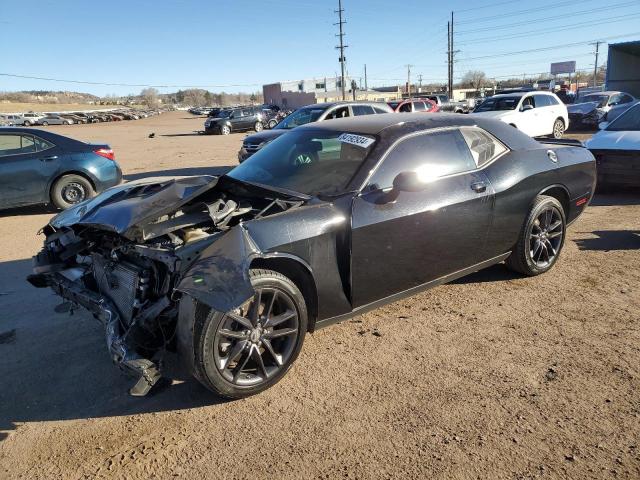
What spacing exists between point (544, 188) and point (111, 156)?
737 cm

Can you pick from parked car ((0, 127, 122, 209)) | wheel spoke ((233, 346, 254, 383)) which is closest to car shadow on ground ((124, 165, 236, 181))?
parked car ((0, 127, 122, 209))

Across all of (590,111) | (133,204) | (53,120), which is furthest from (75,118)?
(133,204)

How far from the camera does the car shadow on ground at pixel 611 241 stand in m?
5.68

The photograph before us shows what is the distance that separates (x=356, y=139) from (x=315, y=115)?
331 inches

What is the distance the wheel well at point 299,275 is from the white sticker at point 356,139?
1.22 metres

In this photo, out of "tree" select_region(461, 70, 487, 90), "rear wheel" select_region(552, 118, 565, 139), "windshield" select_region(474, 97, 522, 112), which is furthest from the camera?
"tree" select_region(461, 70, 487, 90)

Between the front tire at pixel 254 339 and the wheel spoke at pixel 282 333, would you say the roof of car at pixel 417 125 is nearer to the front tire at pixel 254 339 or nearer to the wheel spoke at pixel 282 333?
the front tire at pixel 254 339

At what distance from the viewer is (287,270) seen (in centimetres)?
323

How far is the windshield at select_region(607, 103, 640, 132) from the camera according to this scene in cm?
847

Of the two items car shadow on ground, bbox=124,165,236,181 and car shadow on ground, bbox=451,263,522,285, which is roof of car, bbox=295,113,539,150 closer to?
car shadow on ground, bbox=451,263,522,285

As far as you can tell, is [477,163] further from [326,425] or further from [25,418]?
[25,418]

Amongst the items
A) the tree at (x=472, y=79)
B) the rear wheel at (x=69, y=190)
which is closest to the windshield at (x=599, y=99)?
the rear wheel at (x=69, y=190)

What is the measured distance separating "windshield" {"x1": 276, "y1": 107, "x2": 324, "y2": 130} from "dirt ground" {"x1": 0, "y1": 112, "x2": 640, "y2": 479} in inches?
333

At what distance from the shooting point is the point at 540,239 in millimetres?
4785
